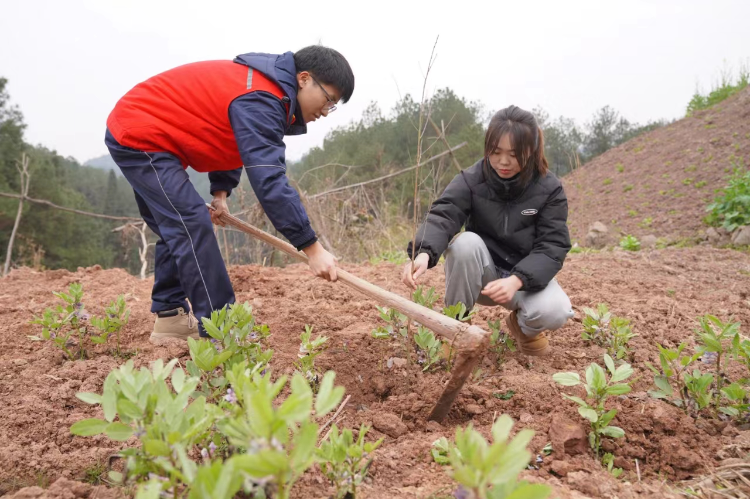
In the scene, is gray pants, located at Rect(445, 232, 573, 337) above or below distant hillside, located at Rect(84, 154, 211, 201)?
below

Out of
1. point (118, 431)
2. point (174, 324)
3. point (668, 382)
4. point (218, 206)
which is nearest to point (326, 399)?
point (118, 431)

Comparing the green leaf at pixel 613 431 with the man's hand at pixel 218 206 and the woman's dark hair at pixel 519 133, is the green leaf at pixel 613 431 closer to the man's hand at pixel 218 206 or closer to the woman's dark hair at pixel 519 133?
the woman's dark hair at pixel 519 133

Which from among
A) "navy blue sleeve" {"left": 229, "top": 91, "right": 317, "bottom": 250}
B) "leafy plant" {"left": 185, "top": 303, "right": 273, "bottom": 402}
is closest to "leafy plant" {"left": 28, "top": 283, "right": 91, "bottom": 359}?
"leafy plant" {"left": 185, "top": 303, "right": 273, "bottom": 402}

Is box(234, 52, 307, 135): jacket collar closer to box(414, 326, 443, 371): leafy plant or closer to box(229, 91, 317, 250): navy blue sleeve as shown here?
box(229, 91, 317, 250): navy blue sleeve

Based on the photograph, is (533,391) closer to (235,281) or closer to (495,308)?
(495,308)

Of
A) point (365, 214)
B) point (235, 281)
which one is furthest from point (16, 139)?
point (235, 281)

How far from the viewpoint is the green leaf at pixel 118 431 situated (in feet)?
3.33

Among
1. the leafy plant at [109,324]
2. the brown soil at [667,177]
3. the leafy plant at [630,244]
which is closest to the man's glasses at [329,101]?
the leafy plant at [109,324]

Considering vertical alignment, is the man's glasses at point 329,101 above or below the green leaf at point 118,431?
above

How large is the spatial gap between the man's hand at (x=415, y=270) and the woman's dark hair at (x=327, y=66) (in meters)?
0.92

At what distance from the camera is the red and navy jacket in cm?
221

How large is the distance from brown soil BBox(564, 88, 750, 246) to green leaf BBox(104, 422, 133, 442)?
7102 millimetres

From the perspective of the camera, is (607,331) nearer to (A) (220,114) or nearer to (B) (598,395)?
(B) (598,395)

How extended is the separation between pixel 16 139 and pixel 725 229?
3599cm
